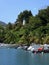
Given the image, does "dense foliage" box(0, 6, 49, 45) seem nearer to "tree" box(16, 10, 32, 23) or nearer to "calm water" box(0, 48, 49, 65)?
"tree" box(16, 10, 32, 23)

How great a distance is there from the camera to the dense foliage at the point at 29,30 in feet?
338

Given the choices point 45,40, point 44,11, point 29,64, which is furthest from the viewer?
point 44,11

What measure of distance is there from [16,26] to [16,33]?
884 centimetres

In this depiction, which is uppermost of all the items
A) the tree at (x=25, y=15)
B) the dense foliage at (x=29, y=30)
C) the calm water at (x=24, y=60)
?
the tree at (x=25, y=15)

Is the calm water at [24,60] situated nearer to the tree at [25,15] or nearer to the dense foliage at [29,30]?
the dense foliage at [29,30]

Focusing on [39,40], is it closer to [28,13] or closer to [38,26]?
[38,26]

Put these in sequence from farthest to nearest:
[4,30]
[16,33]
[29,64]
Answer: [4,30], [16,33], [29,64]

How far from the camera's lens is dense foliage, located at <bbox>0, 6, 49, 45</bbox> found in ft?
338

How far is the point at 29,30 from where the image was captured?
371ft

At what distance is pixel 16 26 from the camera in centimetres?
13450

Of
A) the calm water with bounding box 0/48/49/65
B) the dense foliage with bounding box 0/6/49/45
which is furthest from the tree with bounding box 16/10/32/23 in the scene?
the calm water with bounding box 0/48/49/65

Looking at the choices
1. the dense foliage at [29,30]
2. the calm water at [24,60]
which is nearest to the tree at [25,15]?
the dense foliage at [29,30]

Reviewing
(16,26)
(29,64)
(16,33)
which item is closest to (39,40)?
(16,33)

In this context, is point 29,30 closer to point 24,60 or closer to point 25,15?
point 25,15
